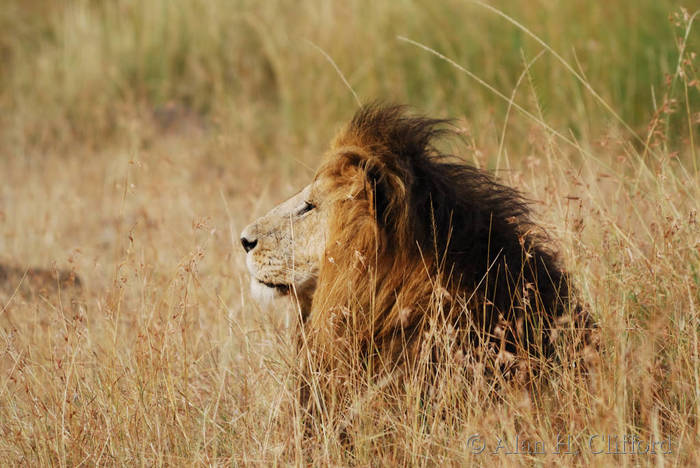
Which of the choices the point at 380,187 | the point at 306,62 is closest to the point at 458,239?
the point at 380,187

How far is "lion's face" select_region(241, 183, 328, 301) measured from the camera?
3.01 meters

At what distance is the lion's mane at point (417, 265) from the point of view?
8.89 feet

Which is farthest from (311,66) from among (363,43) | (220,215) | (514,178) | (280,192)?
(514,178)

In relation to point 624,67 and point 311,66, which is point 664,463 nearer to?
point 624,67

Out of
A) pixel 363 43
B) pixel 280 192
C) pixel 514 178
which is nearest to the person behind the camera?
pixel 514 178

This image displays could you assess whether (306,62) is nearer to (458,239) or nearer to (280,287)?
(280,287)

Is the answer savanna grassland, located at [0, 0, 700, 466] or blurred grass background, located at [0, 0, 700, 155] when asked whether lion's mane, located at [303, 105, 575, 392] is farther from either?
blurred grass background, located at [0, 0, 700, 155]

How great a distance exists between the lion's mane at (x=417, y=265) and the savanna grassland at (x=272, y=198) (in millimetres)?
194

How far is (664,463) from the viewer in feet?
7.66

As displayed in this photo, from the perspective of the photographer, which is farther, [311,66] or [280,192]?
[311,66]

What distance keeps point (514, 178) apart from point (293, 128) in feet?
13.2
